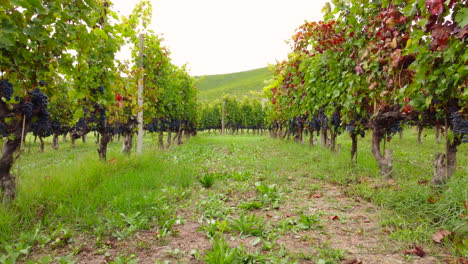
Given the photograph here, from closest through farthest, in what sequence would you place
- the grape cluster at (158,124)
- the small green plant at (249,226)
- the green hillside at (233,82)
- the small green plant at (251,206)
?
1. the small green plant at (249,226)
2. the small green plant at (251,206)
3. the grape cluster at (158,124)
4. the green hillside at (233,82)

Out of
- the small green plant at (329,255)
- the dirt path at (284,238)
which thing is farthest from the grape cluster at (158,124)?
the small green plant at (329,255)

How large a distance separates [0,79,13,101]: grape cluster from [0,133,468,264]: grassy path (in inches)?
63.9

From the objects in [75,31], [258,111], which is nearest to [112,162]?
[75,31]

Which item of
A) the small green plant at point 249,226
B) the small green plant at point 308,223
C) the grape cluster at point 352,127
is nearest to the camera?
the small green plant at point 249,226

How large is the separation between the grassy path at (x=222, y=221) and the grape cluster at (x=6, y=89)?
1622 mm

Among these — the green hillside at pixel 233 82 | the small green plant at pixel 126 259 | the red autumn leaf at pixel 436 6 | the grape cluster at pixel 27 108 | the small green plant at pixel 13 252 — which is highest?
the green hillside at pixel 233 82

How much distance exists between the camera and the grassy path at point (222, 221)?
9.14 feet

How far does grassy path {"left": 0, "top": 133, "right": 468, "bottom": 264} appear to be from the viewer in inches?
110

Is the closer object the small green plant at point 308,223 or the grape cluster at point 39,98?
the small green plant at point 308,223

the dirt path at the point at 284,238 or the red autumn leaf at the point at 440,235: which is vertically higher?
the red autumn leaf at the point at 440,235

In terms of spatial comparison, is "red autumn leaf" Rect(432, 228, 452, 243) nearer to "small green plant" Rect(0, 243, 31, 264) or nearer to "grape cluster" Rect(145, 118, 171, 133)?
"small green plant" Rect(0, 243, 31, 264)

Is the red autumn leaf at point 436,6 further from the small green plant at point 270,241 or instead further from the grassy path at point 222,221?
the small green plant at point 270,241

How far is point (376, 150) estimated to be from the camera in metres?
5.62

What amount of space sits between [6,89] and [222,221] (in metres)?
3.50
